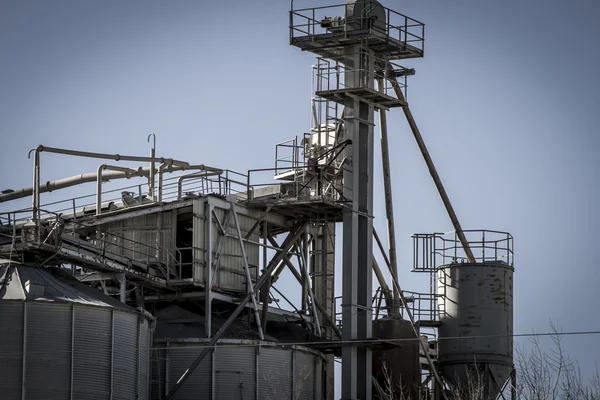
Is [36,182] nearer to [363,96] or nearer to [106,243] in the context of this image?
[106,243]

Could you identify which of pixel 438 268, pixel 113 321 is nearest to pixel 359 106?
pixel 438 268

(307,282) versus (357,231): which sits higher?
(357,231)

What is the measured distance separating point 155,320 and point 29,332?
21.2ft

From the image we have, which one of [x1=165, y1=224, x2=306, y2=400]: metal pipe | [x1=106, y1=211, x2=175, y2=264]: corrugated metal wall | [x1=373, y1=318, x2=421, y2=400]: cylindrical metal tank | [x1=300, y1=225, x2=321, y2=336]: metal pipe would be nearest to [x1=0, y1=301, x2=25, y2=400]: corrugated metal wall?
[x1=165, y1=224, x2=306, y2=400]: metal pipe

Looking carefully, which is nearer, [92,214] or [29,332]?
[29,332]

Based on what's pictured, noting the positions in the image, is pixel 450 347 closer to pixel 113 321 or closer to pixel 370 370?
pixel 370 370

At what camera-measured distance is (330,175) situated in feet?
A: 240

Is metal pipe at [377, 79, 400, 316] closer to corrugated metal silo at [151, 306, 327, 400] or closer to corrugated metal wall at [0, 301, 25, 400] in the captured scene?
corrugated metal silo at [151, 306, 327, 400]

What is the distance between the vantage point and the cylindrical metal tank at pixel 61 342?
6175 cm

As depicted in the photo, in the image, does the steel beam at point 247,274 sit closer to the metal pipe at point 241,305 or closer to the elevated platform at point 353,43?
the metal pipe at point 241,305

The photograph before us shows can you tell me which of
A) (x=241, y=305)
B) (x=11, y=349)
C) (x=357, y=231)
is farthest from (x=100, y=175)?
(x=11, y=349)

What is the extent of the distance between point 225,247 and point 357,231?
16.7 ft

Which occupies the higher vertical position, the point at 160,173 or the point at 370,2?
the point at 370,2

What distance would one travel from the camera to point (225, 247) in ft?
238
